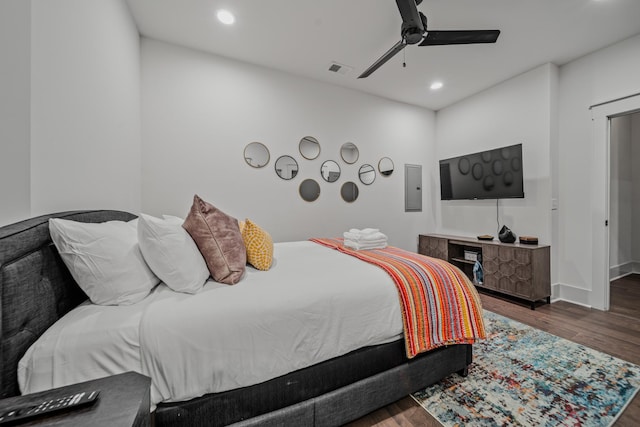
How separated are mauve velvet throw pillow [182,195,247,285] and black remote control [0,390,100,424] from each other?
777 mm

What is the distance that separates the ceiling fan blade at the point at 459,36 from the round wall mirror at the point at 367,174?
6.32 feet

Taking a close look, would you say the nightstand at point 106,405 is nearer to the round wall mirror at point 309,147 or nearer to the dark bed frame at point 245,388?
the dark bed frame at point 245,388

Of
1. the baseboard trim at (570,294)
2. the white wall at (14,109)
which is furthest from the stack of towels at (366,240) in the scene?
the baseboard trim at (570,294)

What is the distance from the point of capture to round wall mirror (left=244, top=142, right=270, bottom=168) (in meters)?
3.13

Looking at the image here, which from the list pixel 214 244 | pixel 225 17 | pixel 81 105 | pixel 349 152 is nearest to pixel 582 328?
pixel 349 152

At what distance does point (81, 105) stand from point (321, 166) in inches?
101

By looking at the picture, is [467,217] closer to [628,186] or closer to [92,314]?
[628,186]

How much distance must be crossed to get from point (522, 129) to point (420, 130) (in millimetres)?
1483

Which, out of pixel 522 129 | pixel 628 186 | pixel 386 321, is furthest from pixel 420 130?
pixel 386 321

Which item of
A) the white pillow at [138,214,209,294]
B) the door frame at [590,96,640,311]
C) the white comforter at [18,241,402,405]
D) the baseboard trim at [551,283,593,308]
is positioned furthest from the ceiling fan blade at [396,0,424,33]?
the baseboard trim at [551,283,593,308]

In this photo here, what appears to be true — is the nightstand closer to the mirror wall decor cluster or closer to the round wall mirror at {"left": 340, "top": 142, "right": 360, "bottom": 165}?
the mirror wall decor cluster

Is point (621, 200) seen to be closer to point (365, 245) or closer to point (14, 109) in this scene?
point (365, 245)

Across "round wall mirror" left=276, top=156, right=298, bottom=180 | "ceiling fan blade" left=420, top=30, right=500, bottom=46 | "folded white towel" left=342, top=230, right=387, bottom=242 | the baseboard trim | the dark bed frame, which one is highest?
"ceiling fan blade" left=420, top=30, right=500, bottom=46

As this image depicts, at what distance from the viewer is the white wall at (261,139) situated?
2736 millimetres
